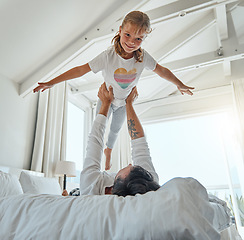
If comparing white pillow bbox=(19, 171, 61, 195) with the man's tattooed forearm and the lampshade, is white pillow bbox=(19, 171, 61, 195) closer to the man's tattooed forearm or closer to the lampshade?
the lampshade

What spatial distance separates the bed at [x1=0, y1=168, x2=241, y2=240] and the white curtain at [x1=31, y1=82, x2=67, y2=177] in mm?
2783

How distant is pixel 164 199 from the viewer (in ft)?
1.69

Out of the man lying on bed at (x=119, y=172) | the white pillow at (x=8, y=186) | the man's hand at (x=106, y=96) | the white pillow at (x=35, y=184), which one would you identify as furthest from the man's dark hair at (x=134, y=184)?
the white pillow at (x=35, y=184)

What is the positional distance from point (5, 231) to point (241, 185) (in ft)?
13.8

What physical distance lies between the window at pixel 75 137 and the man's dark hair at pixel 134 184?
11.8ft

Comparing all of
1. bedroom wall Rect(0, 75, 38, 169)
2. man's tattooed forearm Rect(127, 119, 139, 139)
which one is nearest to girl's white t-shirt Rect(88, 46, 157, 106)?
man's tattooed forearm Rect(127, 119, 139, 139)

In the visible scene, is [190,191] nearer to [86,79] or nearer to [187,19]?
[187,19]

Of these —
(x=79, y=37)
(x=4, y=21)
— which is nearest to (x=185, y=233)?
(x=4, y=21)

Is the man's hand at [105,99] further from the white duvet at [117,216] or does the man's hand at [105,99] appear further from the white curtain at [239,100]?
the white curtain at [239,100]

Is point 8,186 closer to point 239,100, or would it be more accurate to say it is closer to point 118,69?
point 118,69

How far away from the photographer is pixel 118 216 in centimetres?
53

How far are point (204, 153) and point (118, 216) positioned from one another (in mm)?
4638

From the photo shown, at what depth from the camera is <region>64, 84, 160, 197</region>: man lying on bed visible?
2.73 feet

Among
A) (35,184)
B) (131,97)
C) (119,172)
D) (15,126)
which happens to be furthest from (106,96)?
(15,126)
